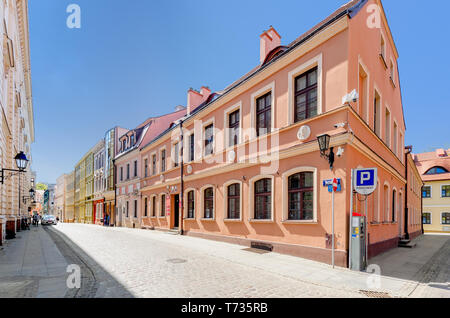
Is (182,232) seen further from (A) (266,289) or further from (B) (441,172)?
(B) (441,172)

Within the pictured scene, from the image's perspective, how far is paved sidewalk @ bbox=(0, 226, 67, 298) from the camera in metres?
5.52

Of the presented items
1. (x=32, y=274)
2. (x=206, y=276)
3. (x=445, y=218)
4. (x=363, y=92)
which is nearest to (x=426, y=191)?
(x=445, y=218)

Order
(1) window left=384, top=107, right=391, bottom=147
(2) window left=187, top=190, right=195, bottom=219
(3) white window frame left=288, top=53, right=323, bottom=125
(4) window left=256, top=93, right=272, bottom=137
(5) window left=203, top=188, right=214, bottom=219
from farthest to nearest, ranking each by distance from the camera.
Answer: (2) window left=187, top=190, right=195, bottom=219 → (5) window left=203, top=188, right=214, bottom=219 → (1) window left=384, top=107, right=391, bottom=147 → (4) window left=256, top=93, right=272, bottom=137 → (3) white window frame left=288, top=53, right=323, bottom=125

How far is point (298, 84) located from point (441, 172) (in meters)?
34.1

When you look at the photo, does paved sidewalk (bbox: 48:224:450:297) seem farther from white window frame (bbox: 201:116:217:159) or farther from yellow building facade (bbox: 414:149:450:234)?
yellow building facade (bbox: 414:149:450:234)

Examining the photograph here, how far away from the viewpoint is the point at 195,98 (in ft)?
66.5

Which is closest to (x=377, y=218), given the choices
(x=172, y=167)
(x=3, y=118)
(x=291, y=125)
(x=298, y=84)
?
(x=291, y=125)

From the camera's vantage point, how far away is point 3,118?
12.0m

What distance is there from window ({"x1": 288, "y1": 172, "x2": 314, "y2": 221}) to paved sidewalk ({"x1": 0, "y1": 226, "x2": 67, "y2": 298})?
7.27 metres

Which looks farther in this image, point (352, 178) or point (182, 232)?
point (182, 232)

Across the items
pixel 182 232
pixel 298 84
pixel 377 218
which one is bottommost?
pixel 182 232

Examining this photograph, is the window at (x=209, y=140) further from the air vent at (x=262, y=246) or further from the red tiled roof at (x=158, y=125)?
the red tiled roof at (x=158, y=125)

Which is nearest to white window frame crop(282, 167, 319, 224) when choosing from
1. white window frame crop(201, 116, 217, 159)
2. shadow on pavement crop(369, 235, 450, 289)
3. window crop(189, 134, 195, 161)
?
shadow on pavement crop(369, 235, 450, 289)

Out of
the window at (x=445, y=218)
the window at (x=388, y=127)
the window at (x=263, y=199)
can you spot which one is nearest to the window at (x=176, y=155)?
the window at (x=263, y=199)
